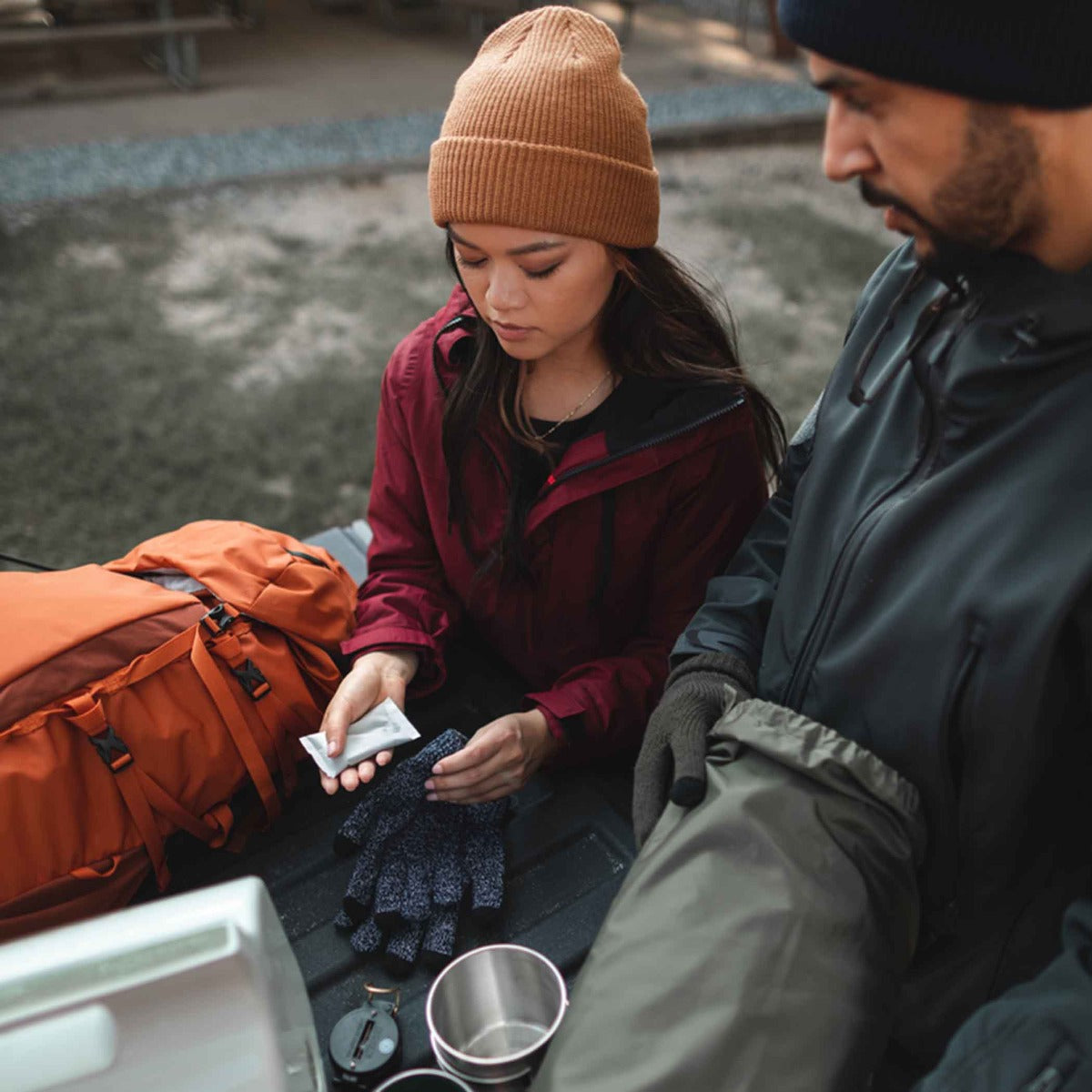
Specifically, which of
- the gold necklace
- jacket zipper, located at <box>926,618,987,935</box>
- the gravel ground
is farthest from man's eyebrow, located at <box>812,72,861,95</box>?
the gravel ground

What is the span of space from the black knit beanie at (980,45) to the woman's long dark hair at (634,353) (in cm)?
75

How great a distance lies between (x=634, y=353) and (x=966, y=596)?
840 millimetres

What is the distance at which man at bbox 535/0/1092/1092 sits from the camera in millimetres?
988

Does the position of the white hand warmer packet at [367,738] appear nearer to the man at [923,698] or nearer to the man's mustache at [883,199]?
the man at [923,698]

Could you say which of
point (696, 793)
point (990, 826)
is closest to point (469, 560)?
point (696, 793)

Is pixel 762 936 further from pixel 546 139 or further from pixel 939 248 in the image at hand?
pixel 546 139

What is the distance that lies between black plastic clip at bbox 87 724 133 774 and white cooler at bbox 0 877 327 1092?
1.92ft

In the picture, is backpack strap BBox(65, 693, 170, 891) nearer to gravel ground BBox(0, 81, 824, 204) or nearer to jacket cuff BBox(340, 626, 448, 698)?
jacket cuff BBox(340, 626, 448, 698)

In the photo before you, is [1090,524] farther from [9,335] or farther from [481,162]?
[9,335]

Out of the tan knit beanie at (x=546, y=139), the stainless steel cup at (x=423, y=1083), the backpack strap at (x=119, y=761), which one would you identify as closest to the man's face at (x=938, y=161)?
the tan knit beanie at (x=546, y=139)

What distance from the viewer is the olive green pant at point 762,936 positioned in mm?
986

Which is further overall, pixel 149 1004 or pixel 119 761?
pixel 119 761

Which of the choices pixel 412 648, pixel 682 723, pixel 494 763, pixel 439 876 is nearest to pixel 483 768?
pixel 494 763

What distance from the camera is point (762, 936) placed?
40.8 inches
